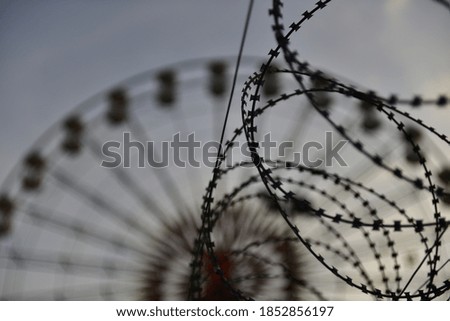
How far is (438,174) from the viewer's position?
11.4m

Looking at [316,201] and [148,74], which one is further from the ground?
[148,74]

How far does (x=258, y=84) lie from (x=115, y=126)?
7338 mm

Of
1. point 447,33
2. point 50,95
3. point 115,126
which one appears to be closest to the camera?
point 447,33

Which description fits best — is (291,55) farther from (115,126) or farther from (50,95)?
(115,126)

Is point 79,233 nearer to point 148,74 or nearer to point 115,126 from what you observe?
point 115,126

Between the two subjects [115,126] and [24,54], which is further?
[115,126]

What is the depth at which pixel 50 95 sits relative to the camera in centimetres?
934

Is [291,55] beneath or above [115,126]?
beneath

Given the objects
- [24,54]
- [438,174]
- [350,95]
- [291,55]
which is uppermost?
[24,54]
